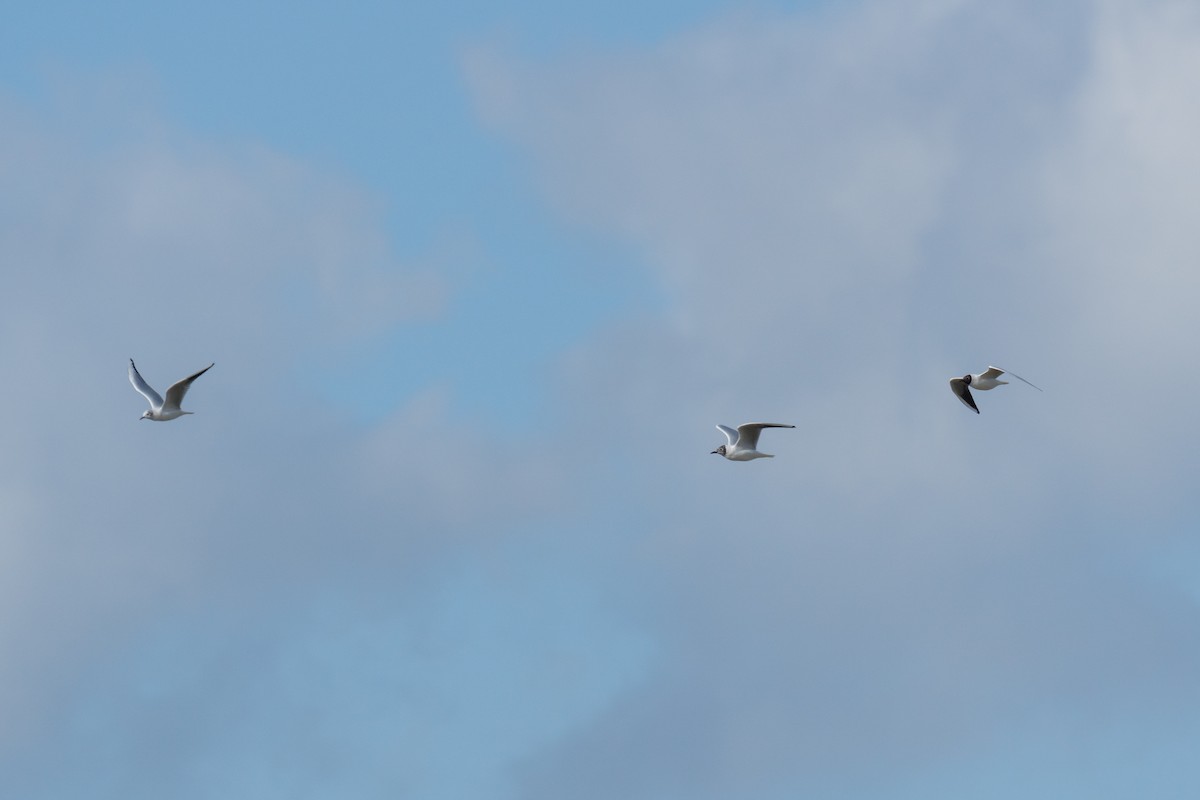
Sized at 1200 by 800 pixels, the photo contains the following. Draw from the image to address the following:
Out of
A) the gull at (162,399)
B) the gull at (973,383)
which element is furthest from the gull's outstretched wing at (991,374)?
the gull at (162,399)

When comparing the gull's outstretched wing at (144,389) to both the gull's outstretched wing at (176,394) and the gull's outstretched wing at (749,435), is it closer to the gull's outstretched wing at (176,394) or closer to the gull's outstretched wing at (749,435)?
the gull's outstretched wing at (176,394)

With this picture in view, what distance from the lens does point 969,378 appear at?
136 metres

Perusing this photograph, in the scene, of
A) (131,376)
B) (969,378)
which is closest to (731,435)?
(969,378)

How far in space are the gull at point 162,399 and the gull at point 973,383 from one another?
30367mm

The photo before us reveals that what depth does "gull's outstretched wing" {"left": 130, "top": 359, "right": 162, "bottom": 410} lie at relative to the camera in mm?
135250

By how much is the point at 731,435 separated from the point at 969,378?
9.80 metres

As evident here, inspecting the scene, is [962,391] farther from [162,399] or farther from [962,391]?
[162,399]

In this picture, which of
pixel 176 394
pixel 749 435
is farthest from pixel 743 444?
pixel 176 394

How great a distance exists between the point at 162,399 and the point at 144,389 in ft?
3.86

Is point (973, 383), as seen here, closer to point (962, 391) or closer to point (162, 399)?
point (962, 391)

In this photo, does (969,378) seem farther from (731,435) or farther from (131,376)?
A: (131,376)

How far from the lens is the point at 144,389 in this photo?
13650 centimetres

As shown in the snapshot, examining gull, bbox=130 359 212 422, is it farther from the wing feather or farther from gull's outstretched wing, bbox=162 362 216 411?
Result: the wing feather

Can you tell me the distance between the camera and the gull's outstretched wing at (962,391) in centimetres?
13612
